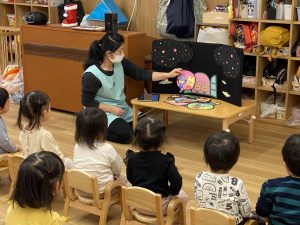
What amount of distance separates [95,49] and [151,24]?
155cm

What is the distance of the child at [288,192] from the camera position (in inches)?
87.0

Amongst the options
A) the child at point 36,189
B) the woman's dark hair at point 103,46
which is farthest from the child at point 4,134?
the child at point 36,189

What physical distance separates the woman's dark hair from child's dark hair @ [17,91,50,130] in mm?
1307

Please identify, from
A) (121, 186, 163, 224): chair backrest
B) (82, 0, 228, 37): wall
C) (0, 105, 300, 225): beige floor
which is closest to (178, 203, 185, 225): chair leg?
(121, 186, 163, 224): chair backrest

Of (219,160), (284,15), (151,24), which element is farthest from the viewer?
(151,24)

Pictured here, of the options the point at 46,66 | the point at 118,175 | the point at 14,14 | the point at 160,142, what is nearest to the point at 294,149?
the point at 160,142

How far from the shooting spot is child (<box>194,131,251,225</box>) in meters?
2.35

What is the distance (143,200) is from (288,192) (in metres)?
0.73

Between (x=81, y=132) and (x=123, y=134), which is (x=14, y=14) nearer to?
(x=123, y=134)

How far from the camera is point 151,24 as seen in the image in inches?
234

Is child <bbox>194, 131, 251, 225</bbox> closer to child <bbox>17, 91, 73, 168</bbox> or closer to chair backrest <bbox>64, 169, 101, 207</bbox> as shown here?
chair backrest <bbox>64, 169, 101, 207</bbox>

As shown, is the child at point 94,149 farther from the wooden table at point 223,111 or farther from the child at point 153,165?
the wooden table at point 223,111

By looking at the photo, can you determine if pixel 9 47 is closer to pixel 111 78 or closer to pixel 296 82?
pixel 111 78

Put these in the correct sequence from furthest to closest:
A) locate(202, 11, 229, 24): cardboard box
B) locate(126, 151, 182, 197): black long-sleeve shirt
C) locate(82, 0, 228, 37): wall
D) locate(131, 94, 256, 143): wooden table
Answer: locate(82, 0, 228, 37): wall → locate(202, 11, 229, 24): cardboard box → locate(131, 94, 256, 143): wooden table → locate(126, 151, 182, 197): black long-sleeve shirt
